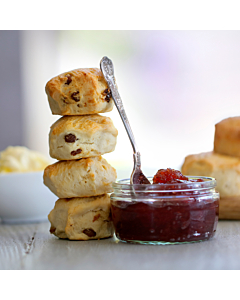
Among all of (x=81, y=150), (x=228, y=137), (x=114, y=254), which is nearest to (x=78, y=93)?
(x=81, y=150)

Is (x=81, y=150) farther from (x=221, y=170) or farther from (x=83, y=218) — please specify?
(x=221, y=170)

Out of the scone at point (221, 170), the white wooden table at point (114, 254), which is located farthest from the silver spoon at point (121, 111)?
the scone at point (221, 170)

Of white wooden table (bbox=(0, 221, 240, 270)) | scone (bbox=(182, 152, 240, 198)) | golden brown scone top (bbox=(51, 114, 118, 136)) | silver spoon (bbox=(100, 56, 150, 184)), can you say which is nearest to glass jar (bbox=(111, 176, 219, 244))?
white wooden table (bbox=(0, 221, 240, 270))

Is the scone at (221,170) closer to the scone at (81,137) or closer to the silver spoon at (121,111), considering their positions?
the silver spoon at (121,111)

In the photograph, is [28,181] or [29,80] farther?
[29,80]

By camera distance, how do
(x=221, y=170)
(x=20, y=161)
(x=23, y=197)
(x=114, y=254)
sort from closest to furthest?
(x=114, y=254)
(x=221, y=170)
(x=23, y=197)
(x=20, y=161)

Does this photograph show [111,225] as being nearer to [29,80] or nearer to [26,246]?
[26,246]

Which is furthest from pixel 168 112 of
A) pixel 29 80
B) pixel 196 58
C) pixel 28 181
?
pixel 28 181
